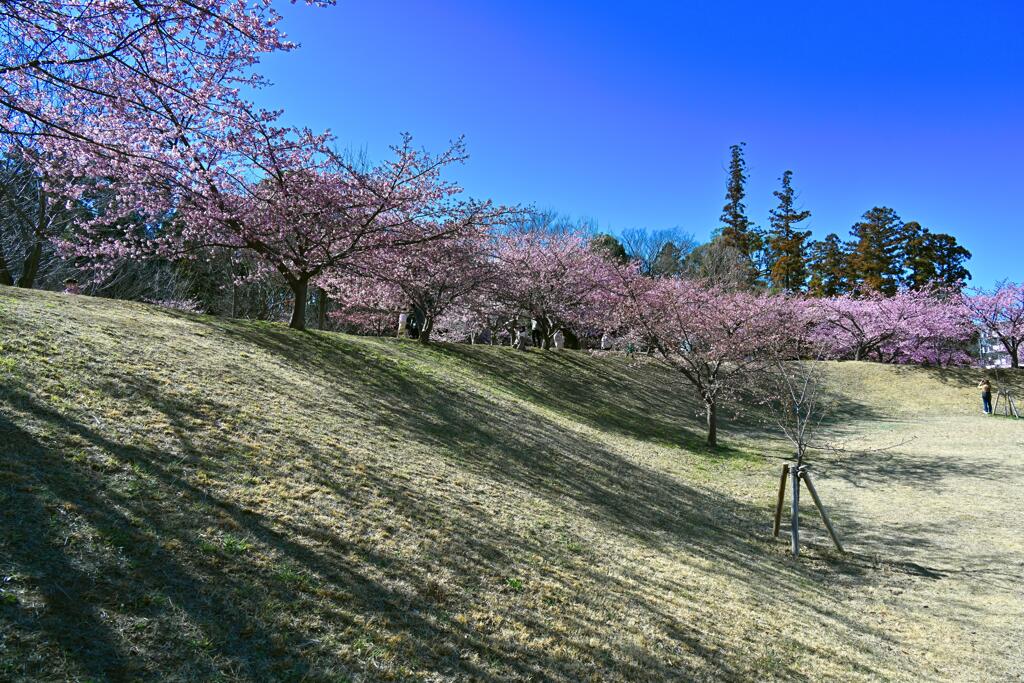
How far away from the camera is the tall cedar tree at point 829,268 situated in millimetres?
40500

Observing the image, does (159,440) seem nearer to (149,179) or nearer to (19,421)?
(19,421)

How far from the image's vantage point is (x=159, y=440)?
4809mm

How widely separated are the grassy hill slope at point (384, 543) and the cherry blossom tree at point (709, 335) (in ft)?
13.9

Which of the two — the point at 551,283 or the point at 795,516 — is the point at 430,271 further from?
the point at 795,516

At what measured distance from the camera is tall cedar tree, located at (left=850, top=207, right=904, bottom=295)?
38.7 m

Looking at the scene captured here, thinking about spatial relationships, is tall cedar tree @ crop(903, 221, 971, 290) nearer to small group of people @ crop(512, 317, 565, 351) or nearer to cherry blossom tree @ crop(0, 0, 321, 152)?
small group of people @ crop(512, 317, 565, 351)

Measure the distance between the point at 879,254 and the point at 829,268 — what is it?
3281mm

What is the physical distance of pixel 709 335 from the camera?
14.9m

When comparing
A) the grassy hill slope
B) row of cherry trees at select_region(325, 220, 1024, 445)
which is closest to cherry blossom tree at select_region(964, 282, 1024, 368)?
row of cherry trees at select_region(325, 220, 1024, 445)

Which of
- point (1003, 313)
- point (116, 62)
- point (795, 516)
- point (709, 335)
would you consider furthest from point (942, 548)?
point (1003, 313)

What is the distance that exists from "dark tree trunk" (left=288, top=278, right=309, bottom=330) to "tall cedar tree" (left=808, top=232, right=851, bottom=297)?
126 feet

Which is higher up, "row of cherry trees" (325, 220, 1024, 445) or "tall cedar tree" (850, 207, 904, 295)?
"tall cedar tree" (850, 207, 904, 295)

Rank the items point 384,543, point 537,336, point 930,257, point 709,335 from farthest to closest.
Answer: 1. point 930,257
2. point 537,336
3. point 709,335
4. point 384,543

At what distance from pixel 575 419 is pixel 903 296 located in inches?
1025
